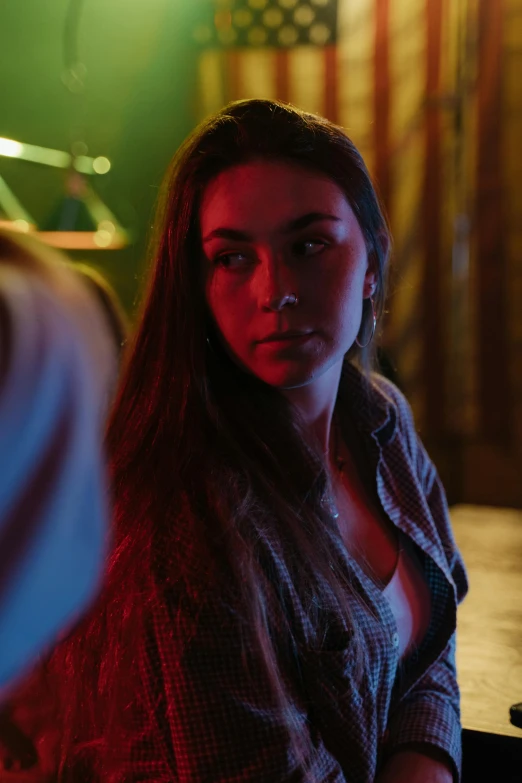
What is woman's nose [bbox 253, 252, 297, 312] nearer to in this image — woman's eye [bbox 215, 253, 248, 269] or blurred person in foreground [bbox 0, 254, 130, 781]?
woman's eye [bbox 215, 253, 248, 269]

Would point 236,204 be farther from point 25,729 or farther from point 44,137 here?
point 44,137

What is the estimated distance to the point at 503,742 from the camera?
0.97 m

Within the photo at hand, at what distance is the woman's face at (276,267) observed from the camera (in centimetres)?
81

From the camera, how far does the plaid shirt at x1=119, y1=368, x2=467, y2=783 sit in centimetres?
67

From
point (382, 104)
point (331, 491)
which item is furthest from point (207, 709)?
point (382, 104)

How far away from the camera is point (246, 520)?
2.46 ft

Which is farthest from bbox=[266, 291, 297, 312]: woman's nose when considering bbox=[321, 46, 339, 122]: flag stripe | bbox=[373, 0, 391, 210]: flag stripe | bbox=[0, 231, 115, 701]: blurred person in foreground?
bbox=[321, 46, 339, 122]: flag stripe

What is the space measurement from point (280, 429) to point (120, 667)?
31 cm

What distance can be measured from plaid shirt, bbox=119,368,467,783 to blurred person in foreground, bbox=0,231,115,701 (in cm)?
39

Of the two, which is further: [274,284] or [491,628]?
[491,628]

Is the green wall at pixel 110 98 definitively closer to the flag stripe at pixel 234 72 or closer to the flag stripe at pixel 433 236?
the flag stripe at pixel 234 72

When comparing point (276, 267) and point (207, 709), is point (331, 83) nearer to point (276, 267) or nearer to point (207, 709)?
point (276, 267)

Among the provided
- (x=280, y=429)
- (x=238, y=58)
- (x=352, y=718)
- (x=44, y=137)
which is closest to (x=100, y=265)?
(x=44, y=137)

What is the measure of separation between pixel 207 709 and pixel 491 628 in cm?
76
